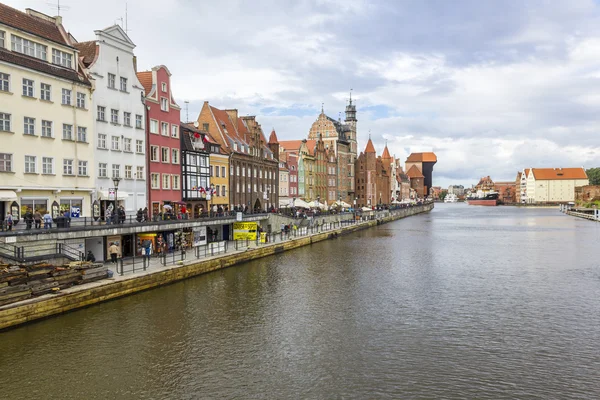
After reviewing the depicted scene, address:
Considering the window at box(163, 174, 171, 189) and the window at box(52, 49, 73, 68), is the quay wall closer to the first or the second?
the window at box(163, 174, 171, 189)

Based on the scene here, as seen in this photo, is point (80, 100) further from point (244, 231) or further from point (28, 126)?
point (244, 231)

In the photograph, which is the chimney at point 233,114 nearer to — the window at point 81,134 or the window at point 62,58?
the window at point 81,134

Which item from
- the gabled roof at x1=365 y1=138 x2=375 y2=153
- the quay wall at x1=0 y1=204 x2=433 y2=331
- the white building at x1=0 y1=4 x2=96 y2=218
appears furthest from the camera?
the gabled roof at x1=365 y1=138 x2=375 y2=153

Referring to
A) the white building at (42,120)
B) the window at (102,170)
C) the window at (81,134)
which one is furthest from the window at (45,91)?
the window at (102,170)

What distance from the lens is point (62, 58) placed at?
37938mm

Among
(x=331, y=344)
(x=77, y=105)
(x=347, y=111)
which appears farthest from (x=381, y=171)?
(x=331, y=344)

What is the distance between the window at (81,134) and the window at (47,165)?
11.1ft

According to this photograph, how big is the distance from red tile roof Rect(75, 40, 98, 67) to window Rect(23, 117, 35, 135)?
29.9 feet

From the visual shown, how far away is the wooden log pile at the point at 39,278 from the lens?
22.5 meters

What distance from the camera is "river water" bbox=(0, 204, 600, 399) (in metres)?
17.3

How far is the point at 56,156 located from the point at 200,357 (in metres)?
24.1

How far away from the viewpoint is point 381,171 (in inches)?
6895

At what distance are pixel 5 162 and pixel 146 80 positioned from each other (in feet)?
65.7

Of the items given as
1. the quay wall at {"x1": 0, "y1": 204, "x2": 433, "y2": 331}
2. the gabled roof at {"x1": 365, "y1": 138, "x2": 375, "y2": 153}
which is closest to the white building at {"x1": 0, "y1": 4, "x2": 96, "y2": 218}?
the quay wall at {"x1": 0, "y1": 204, "x2": 433, "y2": 331}
